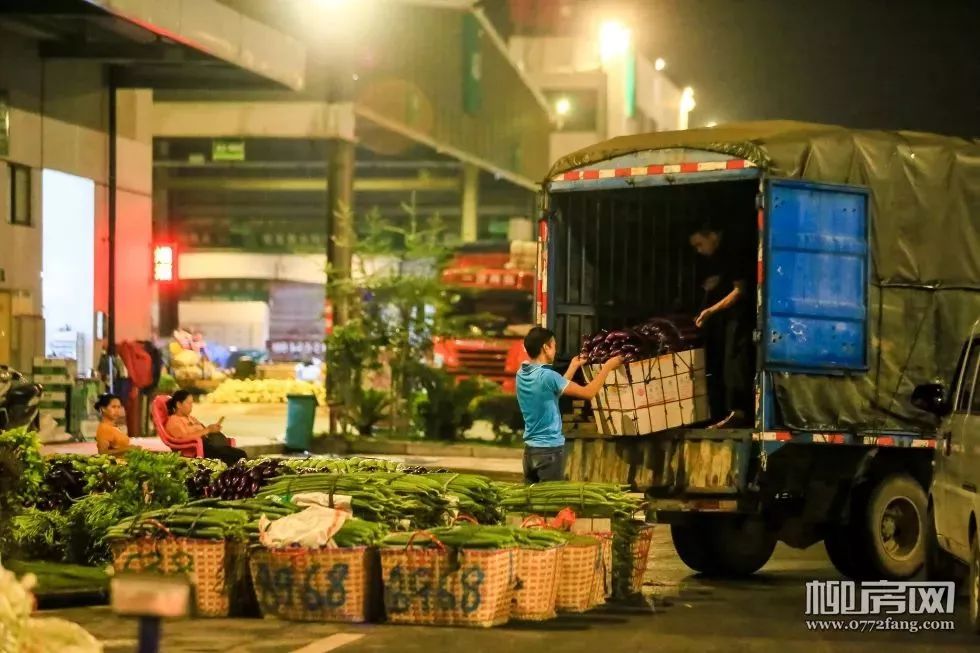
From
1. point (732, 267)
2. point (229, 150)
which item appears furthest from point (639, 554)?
point (229, 150)

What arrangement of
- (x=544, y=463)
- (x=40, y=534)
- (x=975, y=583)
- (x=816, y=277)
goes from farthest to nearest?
(x=816, y=277), (x=40, y=534), (x=544, y=463), (x=975, y=583)

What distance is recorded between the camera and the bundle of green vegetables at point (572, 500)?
1146 cm

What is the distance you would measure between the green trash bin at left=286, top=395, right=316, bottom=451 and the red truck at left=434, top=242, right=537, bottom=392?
19.8ft

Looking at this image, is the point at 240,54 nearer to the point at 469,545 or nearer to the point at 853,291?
the point at 853,291

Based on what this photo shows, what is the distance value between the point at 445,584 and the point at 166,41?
67.8 feet

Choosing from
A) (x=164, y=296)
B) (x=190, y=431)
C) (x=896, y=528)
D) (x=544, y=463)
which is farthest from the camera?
(x=164, y=296)

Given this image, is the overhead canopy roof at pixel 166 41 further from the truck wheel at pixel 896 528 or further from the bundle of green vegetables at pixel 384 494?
the truck wheel at pixel 896 528

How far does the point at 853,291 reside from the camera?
43.3 ft

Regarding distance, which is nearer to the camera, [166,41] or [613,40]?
[166,41]

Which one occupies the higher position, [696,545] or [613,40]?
[613,40]

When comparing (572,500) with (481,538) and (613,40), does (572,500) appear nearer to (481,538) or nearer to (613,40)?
(481,538)

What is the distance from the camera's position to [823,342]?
1302 cm

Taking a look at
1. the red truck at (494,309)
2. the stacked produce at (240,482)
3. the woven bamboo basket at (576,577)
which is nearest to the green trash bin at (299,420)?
the red truck at (494,309)

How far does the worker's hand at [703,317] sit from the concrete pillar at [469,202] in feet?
139
